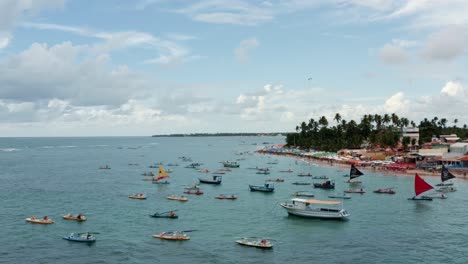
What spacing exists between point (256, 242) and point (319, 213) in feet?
66.4

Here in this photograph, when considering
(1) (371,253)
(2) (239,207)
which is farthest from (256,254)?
(2) (239,207)

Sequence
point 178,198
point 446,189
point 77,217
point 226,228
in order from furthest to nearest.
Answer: point 446,189, point 178,198, point 77,217, point 226,228

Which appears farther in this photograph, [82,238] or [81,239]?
[82,238]

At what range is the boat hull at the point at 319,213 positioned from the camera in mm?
71438

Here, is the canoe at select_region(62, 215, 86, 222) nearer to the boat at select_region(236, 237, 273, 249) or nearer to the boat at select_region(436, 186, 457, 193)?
the boat at select_region(236, 237, 273, 249)

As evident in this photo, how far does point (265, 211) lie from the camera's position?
262ft

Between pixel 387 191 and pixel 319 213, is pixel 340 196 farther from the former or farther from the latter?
pixel 319 213

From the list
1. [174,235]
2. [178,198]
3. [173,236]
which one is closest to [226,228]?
[174,235]

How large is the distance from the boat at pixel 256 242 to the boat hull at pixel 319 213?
1749 centimetres

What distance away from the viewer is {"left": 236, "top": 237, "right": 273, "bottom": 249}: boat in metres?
55.5

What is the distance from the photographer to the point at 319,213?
73.2m

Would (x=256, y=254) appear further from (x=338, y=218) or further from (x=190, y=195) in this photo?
(x=190, y=195)

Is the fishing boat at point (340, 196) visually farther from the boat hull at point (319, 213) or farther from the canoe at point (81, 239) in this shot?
the canoe at point (81, 239)

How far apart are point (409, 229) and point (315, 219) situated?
14406 millimetres
